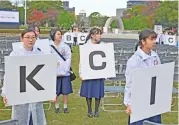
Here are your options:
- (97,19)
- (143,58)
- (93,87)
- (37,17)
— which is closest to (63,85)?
(93,87)

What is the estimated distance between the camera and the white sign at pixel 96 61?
6691mm

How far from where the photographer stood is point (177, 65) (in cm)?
912

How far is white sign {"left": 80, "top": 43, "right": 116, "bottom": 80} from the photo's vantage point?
22.0 ft

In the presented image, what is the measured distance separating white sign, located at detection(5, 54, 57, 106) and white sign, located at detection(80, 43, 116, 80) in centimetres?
230

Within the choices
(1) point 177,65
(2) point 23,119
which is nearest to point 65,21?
(1) point 177,65

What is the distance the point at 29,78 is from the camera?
167 inches

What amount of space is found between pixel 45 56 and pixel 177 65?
5.40 m

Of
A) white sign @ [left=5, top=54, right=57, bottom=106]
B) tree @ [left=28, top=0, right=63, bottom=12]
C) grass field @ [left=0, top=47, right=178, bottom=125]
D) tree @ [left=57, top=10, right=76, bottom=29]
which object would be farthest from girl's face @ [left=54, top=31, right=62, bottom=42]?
tree @ [left=28, top=0, right=63, bottom=12]

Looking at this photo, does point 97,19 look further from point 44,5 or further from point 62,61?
point 62,61

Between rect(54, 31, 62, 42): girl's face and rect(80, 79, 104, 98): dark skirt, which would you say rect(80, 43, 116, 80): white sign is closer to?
rect(80, 79, 104, 98): dark skirt

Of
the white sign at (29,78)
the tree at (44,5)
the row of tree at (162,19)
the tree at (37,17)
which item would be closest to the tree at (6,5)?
the tree at (37,17)

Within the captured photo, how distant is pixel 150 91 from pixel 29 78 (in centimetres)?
127

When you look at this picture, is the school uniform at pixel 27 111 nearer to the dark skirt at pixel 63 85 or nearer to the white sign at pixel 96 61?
the white sign at pixel 96 61

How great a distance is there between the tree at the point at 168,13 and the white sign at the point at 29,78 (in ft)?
210
